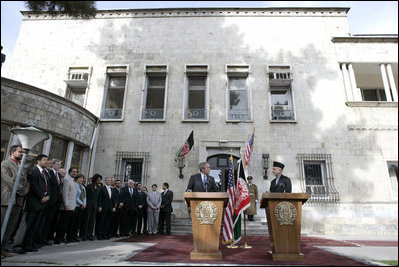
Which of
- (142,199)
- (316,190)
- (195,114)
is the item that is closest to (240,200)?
(142,199)

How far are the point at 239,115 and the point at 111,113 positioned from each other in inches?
255

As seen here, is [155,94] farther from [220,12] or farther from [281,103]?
[281,103]

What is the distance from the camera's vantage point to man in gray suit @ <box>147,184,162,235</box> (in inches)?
385

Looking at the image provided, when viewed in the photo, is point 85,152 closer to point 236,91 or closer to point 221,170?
point 221,170

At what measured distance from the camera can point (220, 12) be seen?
48.8 ft

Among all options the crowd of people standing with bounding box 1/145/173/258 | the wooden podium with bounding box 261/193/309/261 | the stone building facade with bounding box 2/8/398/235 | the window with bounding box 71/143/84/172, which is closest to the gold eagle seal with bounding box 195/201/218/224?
the wooden podium with bounding box 261/193/309/261

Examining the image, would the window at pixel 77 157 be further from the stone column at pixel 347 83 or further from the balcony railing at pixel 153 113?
the stone column at pixel 347 83

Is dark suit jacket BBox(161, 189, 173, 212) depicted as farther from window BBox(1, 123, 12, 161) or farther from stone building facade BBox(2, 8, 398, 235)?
window BBox(1, 123, 12, 161)

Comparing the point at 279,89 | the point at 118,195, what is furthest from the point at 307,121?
the point at 118,195

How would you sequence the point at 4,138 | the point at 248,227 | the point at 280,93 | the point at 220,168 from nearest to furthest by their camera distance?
the point at 4,138, the point at 248,227, the point at 220,168, the point at 280,93

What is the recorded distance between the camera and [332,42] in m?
13.9

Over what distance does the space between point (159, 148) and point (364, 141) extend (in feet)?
31.1

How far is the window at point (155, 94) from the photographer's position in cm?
1327

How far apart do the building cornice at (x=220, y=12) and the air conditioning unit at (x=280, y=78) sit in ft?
11.9
